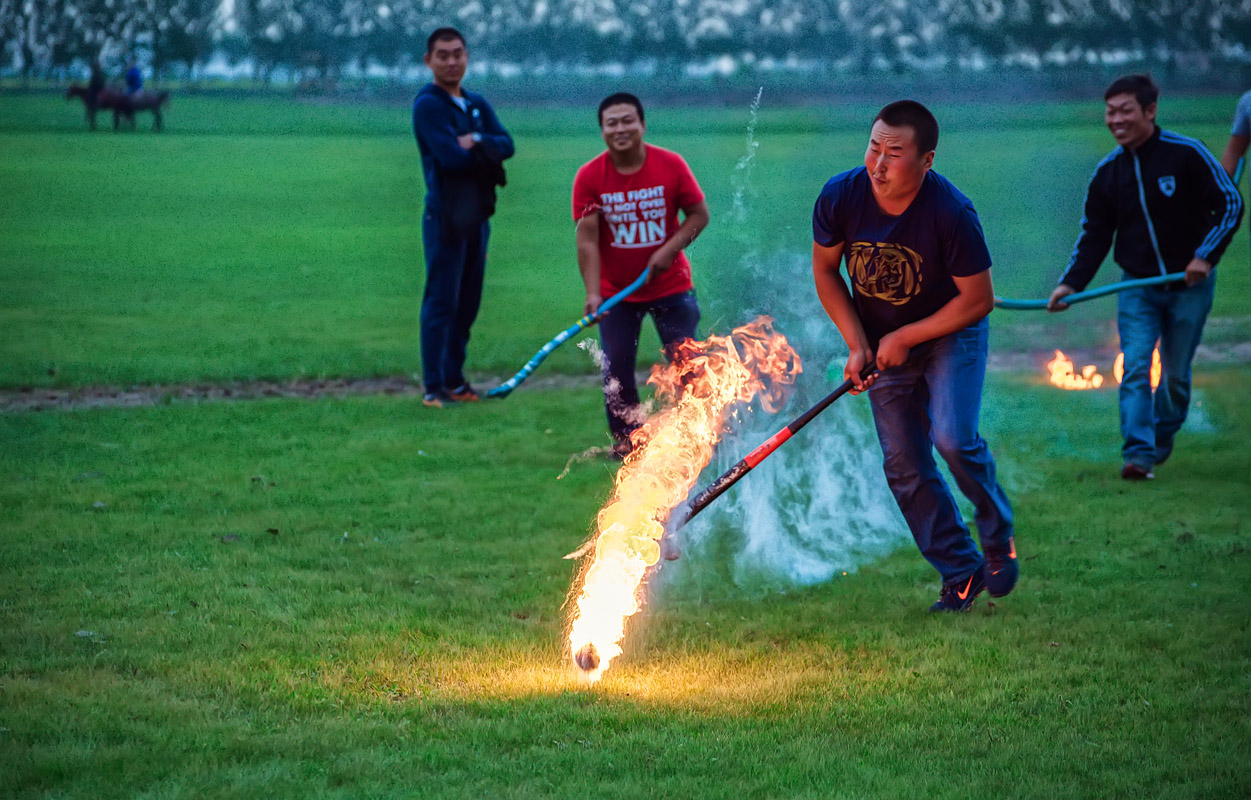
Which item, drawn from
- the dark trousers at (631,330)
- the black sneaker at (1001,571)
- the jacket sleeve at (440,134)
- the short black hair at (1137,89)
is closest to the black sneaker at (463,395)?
the jacket sleeve at (440,134)

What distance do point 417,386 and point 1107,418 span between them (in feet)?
15.8

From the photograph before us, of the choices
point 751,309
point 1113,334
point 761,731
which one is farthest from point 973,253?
point 1113,334

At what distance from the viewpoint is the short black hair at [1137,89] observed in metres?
6.80

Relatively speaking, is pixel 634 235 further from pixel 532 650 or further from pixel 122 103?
pixel 122 103

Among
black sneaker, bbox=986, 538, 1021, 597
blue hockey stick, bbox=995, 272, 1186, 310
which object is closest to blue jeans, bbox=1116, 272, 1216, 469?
blue hockey stick, bbox=995, 272, 1186, 310

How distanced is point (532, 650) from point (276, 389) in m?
5.54

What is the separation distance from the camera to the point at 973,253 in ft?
15.0

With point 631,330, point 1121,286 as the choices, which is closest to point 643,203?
point 631,330

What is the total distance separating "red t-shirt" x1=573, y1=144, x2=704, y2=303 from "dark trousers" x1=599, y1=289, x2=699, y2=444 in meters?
0.07

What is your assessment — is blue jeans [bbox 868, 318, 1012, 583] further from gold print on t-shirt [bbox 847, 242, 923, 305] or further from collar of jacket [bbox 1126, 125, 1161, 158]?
collar of jacket [bbox 1126, 125, 1161, 158]

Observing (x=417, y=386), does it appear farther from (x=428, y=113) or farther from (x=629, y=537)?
(x=629, y=537)

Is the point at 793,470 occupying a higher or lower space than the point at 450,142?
lower

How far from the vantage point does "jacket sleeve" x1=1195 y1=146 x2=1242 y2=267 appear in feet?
22.3

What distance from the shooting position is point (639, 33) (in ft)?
102
